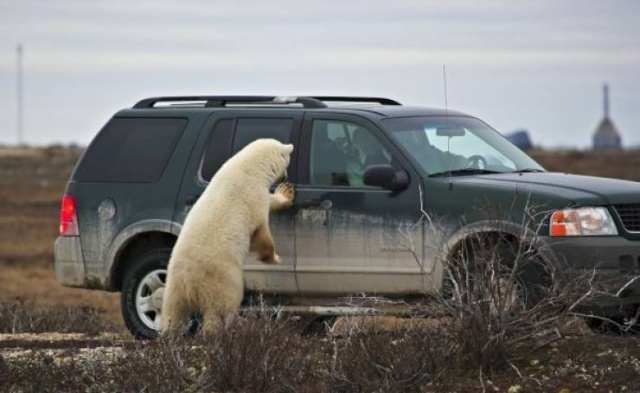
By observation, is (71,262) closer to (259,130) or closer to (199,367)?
(259,130)

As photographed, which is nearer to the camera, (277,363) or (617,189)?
(277,363)

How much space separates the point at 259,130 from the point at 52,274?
1233cm

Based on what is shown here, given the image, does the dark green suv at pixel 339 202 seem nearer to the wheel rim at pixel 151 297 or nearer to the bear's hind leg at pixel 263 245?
the wheel rim at pixel 151 297

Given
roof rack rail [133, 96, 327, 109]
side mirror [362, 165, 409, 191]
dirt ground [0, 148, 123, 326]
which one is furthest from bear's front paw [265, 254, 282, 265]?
dirt ground [0, 148, 123, 326]

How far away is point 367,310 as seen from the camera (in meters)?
9.83

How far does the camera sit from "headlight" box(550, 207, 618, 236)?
10.2 m

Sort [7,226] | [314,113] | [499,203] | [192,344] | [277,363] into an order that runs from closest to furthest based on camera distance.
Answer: [277,363], [192,344], [499,203], [314,113], [7,226]

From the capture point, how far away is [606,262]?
1019cm

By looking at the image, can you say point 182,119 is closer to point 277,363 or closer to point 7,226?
point 277,363

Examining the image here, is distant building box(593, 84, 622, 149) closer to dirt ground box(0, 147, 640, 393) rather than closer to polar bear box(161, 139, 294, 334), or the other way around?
dirt ground box(0, 147, 640, 393)

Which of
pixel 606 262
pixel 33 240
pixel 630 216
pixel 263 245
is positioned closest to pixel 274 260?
pixel 263 245

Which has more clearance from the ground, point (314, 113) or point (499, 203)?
point (314, 113)

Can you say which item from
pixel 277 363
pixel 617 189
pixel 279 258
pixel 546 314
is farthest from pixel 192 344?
pixel 617 189

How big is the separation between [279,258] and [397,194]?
1011mm
